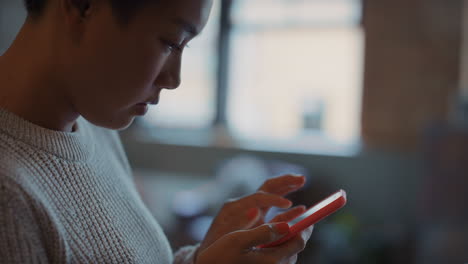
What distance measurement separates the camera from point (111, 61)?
0.52 meters

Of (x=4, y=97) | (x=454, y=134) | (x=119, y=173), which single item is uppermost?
(x=4, y=97)

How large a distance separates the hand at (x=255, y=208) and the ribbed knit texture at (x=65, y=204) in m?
0.09

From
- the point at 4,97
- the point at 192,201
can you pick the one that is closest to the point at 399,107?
the point at 192,201

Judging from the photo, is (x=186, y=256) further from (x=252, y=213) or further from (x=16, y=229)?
(x=16, y=229)

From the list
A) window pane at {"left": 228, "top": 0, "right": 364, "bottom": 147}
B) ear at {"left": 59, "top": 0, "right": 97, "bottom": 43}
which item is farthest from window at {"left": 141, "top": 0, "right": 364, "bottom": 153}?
ear at {"left": 59, "top": 0, "right": 97, "bottom": 43}

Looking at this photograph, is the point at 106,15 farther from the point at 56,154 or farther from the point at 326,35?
the point at 326,35

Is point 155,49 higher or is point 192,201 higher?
point 155,49

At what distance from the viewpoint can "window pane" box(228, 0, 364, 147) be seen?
3105 mm

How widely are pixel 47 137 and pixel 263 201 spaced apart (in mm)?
303

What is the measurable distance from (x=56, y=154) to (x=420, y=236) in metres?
2.14

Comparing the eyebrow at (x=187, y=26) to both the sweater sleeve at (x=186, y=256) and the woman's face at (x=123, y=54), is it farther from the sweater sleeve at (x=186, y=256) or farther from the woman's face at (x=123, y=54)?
the sweater sleeve at (x=186, y=256)

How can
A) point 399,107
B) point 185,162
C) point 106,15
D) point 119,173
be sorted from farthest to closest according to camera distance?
point 185,162
point 399,107
point 119,173
point 106,15

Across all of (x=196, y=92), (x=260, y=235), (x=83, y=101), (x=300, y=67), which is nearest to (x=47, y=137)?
(x=83, y=101)

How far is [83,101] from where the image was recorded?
0.55m
